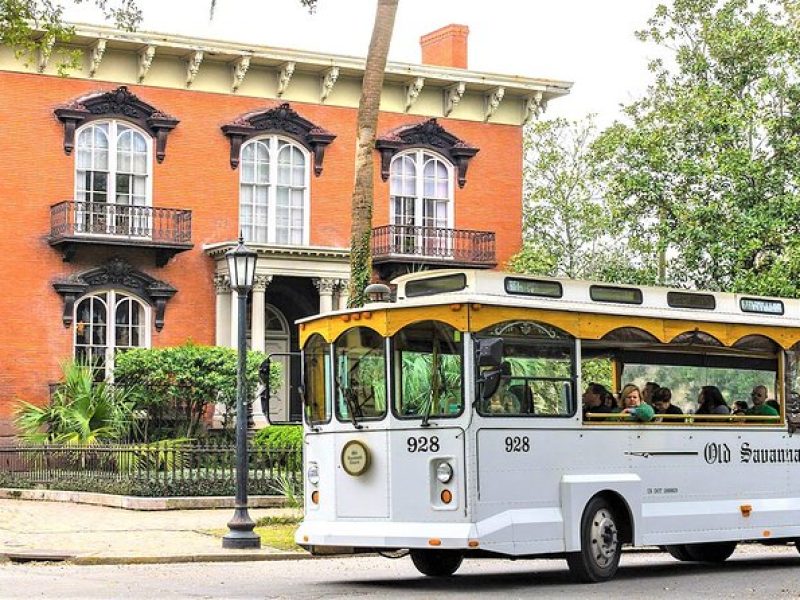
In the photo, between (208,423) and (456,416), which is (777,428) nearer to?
(456,416)

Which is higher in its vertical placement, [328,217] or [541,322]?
[328,217]

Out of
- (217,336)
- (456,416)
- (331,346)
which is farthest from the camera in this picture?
(217,336)

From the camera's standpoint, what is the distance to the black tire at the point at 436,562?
615 inches

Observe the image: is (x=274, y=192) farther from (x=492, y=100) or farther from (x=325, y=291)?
(x=492, y=100)

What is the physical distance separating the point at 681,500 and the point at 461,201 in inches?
992

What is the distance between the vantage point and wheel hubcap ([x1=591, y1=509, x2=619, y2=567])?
15.1 meters

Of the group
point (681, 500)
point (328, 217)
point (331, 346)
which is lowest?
point (681, 500)

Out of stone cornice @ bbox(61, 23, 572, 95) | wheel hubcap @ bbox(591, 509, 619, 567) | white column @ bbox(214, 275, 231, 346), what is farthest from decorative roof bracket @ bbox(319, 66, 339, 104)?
wheel hubcap @ bbox(591, 509, 619, 567)

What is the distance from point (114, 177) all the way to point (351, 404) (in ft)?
73.6

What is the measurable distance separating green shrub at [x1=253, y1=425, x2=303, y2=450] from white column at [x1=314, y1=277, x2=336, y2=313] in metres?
6.17

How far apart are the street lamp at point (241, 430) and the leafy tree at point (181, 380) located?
14233 millimetres

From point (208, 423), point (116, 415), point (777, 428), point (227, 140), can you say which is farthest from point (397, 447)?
point (227, 140)

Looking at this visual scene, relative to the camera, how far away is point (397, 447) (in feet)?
48.0

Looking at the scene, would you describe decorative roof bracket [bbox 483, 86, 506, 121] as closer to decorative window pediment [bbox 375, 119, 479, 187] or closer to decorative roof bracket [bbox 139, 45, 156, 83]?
decorative window pediment [bbox 375, 119, 479, 187]
